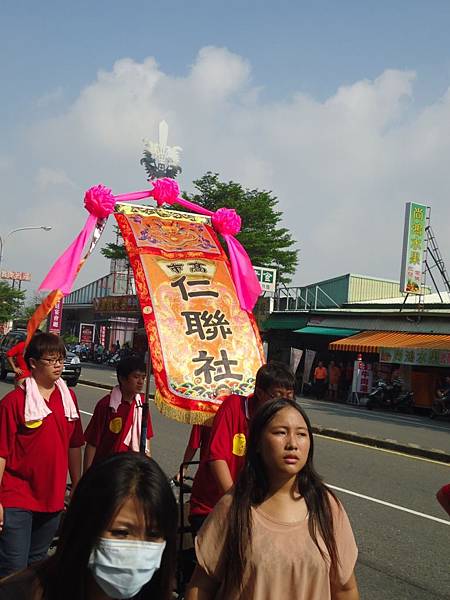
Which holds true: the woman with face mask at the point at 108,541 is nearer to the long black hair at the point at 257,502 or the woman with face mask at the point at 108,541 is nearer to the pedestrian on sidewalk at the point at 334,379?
the long black hair at the point at 257,502

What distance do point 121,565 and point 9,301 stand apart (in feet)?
152

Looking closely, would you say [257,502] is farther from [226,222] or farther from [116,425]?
[226,222]

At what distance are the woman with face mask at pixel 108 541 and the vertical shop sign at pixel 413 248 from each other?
20627mm

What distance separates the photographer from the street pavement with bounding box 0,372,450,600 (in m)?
4.50

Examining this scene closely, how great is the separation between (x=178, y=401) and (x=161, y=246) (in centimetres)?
97

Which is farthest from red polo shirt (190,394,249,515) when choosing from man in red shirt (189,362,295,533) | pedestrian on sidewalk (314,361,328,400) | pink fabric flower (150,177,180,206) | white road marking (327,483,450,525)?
pedestrian on sidewalk (314,361,328,400)

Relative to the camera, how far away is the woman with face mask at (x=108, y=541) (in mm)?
1518

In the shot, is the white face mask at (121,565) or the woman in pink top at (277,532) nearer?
the white face mask at (121,565)

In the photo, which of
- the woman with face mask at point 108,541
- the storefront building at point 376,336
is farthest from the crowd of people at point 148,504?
the storefront building at point 376,336

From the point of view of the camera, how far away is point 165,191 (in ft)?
14.3

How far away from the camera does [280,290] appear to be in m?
28.2

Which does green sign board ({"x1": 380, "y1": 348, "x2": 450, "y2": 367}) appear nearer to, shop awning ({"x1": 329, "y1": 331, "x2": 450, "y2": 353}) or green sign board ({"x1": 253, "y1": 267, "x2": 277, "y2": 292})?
shop awning ({"x1": 329, "y1": 331, "x2": 450, "y2": 353})

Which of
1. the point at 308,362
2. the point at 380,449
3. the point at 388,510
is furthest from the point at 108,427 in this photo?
the point at 308,362

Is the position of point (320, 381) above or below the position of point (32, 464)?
below
